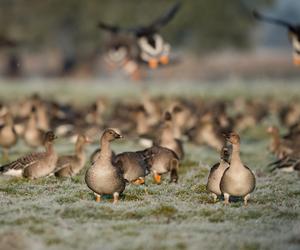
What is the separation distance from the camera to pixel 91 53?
70.2 m

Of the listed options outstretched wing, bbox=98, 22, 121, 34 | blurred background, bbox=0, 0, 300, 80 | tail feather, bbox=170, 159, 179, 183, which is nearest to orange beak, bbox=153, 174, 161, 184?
tail feather, bbox=170, 159, 179, 183

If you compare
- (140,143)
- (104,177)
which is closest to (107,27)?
(140,143)

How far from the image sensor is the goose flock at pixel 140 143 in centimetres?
1300

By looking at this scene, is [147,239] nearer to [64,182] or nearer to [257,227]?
[257,227]

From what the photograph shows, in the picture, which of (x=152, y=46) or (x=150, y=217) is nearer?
(x=150, y=217)

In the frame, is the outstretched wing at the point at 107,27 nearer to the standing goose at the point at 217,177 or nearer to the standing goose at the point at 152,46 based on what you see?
the standing goose at the point at 152,46

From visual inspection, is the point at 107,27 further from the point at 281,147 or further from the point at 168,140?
the point at 168,140

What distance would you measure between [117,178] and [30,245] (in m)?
2.97

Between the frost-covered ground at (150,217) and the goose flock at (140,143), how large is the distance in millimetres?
346

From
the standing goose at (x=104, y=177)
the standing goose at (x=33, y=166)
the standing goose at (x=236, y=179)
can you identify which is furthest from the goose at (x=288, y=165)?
the standing goose at (x=104, y=177)

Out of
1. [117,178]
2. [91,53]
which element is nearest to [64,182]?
[117,178]

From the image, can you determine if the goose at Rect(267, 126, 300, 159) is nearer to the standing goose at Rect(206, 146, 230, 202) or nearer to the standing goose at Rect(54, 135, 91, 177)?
the standing goose at Rect(54, 135, 91, 177)

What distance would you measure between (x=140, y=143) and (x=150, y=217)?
12.3m

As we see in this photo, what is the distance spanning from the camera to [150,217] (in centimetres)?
1222
